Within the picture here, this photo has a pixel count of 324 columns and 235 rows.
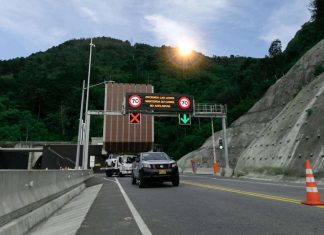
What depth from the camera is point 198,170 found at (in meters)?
44.1

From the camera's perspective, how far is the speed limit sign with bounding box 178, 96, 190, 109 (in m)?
34.7

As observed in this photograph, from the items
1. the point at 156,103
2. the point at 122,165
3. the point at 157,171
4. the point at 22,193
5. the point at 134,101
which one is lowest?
the point at 22,193

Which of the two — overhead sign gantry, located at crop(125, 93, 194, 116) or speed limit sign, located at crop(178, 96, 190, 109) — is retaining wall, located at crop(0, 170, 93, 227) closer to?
overhead sign gantry, located at crop(125, 93, 194, 116)

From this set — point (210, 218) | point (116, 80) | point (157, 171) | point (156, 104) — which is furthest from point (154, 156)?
point (116, 80)

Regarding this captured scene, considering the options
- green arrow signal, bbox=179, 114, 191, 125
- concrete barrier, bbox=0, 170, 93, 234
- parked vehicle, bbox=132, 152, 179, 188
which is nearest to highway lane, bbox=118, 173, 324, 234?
concrete barrier, bbox=0, 170, 93, 234

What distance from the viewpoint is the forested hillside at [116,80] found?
272 ft

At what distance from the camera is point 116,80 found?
11362 cm

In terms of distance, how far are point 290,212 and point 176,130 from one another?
3584 inches

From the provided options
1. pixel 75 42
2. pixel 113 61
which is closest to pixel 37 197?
pixel 113 61

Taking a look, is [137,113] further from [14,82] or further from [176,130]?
[14,82]

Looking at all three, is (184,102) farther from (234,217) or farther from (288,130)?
(234,217)

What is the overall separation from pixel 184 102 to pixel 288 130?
32.5 ft

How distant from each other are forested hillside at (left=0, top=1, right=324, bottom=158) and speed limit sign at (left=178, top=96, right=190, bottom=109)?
121 ft

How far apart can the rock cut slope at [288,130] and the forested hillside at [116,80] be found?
40.0 feet
